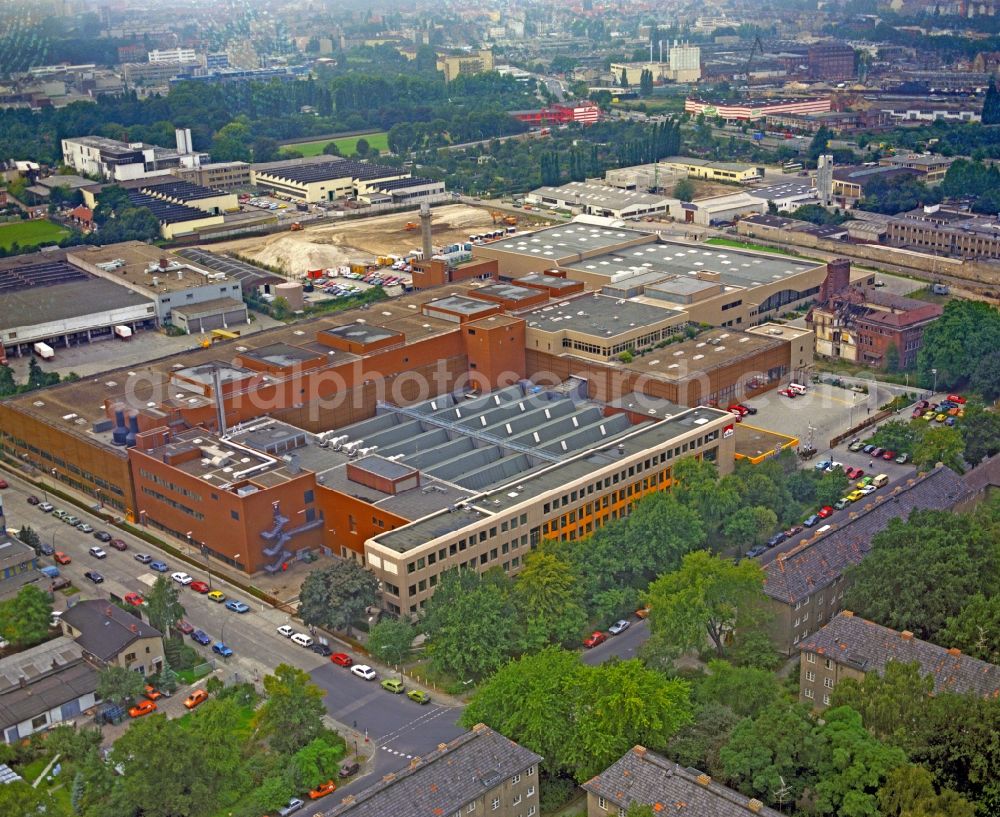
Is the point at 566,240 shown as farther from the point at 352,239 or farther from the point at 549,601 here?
the point at 549,601

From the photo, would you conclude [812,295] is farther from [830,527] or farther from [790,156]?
[790,156]

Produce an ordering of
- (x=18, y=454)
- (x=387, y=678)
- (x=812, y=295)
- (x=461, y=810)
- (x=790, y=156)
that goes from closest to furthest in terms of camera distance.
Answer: (x=461, y=810)
(x=387, y=678)
(x=18, y=454)
(x=812, y=295)
(x=790, y=156)

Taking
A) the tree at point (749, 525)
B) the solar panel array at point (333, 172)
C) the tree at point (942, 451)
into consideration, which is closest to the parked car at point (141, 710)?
the tree at point (749, 525)

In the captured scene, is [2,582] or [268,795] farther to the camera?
[2,582]

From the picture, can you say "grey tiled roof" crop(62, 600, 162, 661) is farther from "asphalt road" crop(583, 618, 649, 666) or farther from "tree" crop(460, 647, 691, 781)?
"asphalt road" crop(583, 618, 649, 666)

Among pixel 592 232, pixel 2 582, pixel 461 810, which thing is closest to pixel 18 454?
pixel 2 582

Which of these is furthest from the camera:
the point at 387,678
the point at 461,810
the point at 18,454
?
the point at 18,454

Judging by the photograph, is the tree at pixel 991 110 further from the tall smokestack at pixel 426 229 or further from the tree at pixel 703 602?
the tree at pixel 703 602
